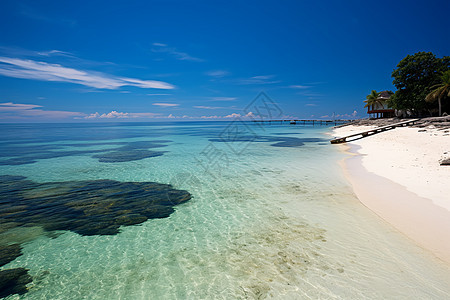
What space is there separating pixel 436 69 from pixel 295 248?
55.1 m

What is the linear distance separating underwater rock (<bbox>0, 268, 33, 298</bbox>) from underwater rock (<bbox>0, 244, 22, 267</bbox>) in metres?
0.59

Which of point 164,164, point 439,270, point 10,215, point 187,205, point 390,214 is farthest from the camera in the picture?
point 164,164

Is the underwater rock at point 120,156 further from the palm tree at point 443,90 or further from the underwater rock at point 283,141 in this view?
the palm tree at point 443,90

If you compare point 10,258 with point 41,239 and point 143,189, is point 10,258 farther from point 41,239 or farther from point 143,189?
point 143,189

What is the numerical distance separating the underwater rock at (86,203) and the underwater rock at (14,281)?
1.91 m

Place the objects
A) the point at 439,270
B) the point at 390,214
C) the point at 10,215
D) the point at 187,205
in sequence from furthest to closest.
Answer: the point at 187,205, the point at 10,215, the point at 390,214, the point at 439,270

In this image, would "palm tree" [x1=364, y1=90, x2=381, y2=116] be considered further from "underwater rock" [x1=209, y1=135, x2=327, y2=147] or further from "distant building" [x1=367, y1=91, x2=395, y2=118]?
"underwater rock" [x1=209, y1=135, x2=327, y2=147]

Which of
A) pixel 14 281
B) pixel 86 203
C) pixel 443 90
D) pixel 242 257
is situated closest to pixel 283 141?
pixel 443 90

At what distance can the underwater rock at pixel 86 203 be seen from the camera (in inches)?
308

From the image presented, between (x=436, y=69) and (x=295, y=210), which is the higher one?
(x=436, y=69)

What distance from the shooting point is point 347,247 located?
5930 mm

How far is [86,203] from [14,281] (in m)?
4.94

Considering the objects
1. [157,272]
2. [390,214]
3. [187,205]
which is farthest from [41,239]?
[390,214]

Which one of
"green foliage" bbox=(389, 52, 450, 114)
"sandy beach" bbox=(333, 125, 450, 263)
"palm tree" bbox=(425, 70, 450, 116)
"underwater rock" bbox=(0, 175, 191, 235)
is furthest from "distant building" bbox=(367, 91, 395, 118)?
"underwater rock" bbox=(0, 175, 191, 235)
